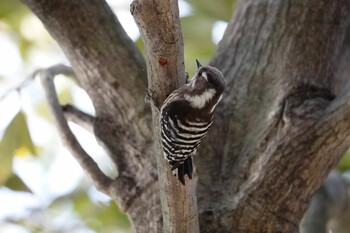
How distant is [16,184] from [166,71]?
1.26 meters

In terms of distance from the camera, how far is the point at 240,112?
2779 millimetres

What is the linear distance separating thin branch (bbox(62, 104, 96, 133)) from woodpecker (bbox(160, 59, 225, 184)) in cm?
60

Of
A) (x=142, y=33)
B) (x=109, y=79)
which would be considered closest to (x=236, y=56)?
(x=109, y=79)

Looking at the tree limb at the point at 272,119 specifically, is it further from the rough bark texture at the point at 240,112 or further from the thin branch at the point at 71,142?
the thin branch at the point at 71,142

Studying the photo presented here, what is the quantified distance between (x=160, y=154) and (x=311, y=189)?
582 millimetres

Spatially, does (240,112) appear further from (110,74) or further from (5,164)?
(5,164)

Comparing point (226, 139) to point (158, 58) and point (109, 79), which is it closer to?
point (109, 79)

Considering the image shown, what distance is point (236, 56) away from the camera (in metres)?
2.97

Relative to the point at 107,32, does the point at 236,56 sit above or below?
below

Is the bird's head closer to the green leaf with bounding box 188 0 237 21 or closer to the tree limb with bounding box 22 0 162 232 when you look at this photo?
the tree limb with bounding box 22 0 162 232

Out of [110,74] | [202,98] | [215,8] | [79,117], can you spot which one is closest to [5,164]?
[79,117]

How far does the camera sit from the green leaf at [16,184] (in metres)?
3.11

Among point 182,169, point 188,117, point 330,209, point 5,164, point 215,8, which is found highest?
point 215,8

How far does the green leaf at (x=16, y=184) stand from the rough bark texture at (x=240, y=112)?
51 cm
